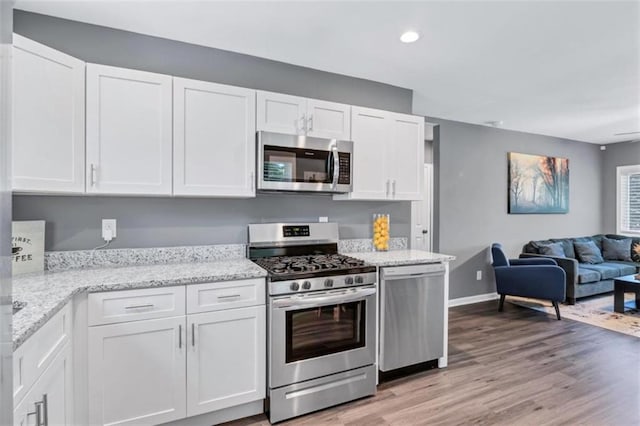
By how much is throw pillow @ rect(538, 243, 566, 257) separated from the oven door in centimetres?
388

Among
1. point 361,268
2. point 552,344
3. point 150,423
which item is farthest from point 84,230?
point 552,344

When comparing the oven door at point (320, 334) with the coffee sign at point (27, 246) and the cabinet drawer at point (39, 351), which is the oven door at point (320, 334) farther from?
the coffee sign at point (27, 246)

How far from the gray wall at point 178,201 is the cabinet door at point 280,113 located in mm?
327

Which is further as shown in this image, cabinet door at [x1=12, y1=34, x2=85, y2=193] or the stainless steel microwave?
the stainless steel microwave

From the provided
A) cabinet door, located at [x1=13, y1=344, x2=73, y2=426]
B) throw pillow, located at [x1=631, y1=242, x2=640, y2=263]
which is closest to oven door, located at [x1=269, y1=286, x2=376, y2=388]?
cabinet door, located at [x1=13, y1=344, x2=73, y2=426]

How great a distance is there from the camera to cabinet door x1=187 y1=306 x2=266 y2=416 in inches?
80.4

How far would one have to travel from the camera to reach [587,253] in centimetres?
540

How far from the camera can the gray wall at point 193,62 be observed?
2264 millimetres

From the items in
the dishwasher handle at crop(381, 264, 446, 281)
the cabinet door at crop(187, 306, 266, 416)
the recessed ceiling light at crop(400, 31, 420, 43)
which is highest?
the recessed ceiling light at crop(400, 31, 420, 43)

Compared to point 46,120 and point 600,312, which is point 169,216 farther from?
point 600,312

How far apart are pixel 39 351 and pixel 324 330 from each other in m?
1.56

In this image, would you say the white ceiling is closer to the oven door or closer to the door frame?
the door frame

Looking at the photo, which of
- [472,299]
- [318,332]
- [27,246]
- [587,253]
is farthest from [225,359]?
[587,253]

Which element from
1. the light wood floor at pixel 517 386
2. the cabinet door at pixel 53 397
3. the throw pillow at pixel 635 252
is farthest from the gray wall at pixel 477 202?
the cabinet door at pixel 53 397
